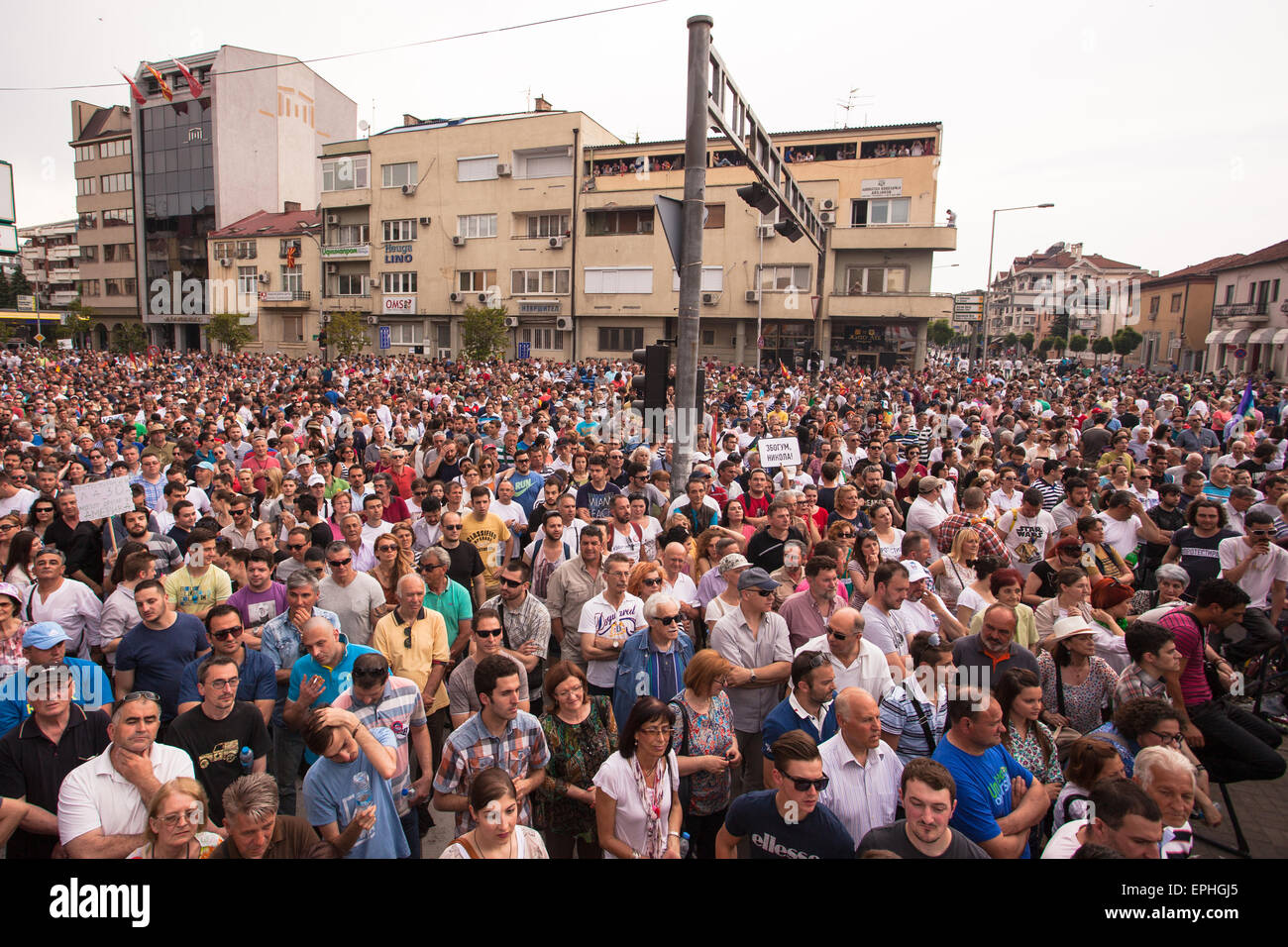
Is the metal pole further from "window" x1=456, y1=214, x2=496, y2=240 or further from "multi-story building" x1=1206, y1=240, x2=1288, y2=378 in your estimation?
"multi-story building" x1=1206, y1=240, x2=1288, y2=378

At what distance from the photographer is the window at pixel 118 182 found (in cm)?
5856

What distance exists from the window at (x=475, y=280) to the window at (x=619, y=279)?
21.4 ft

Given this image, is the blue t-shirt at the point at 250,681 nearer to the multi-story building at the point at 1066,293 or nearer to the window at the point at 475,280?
the window at the point at 475,280

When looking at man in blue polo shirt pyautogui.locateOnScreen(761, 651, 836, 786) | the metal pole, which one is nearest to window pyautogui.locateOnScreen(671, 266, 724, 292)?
the metal pole

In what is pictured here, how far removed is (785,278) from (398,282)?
24.9m

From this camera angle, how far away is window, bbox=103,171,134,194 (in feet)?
192

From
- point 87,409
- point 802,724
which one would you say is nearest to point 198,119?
point 87,409

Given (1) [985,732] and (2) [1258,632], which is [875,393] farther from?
(1) [985,732]

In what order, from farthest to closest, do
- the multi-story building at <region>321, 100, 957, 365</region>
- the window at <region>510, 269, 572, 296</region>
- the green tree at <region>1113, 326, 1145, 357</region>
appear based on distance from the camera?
Answer: the green tree at <region>1113, 326, 1145, 357</region>, the window at <region>510, 269, 572, 296</region>, the multi-story building at <region>321, 100, 957, 365</region>

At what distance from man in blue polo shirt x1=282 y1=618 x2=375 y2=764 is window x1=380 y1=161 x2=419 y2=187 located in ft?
153

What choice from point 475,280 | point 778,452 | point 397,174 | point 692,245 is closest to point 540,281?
point 475,280

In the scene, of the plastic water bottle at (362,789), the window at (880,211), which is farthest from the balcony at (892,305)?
the plastic water bottle at (362,789)

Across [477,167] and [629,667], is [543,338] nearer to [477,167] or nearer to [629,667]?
[477,167]

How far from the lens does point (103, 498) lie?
621 centimetres
